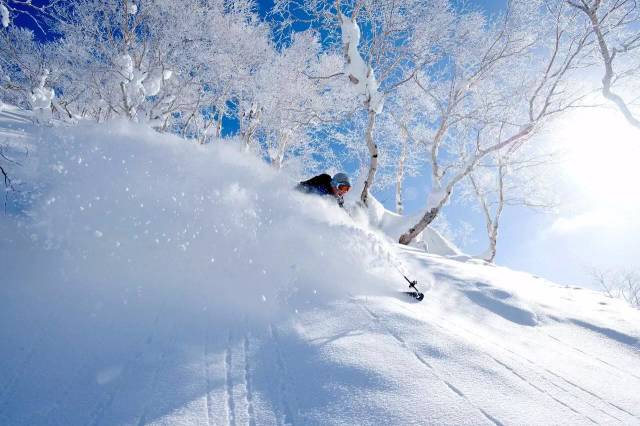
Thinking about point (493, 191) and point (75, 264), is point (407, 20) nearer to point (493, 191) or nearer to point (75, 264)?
point (493, 191)

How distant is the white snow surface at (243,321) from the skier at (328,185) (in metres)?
1.44

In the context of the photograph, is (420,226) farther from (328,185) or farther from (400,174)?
(400,174)

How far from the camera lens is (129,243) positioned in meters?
3.70

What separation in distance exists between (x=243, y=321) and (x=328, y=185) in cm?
444

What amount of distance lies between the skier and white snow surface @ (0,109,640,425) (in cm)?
144

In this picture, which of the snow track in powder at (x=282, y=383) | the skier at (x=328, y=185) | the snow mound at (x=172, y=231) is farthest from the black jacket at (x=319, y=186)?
the snow track in powder at (x=282, y=383)

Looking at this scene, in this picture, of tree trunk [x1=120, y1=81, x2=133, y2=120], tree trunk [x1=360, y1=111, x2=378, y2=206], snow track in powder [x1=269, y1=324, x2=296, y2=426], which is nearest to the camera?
snow track in powder [x1=269, y1=324, x2=296, y2=426]

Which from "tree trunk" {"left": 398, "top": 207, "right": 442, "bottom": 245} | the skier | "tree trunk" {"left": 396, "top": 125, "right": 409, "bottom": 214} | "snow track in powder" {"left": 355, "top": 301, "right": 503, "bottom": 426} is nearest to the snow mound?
"snow track in powder" {"left": 355, "top": 301, "right": 503, "bottom": 426}

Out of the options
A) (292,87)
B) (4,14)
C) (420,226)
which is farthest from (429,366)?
(292,87)

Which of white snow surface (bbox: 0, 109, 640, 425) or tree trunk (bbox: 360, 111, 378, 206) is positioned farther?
tree trunk (bbox: 360, 111, 378, 206)

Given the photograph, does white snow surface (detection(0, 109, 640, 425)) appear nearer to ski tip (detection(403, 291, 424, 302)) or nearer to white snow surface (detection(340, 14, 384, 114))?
ski tip (detection(403, 291, 424, 302))

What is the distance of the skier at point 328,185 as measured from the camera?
6762mm

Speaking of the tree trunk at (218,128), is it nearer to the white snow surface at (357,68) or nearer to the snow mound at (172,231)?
the white snow surface at (357,68)

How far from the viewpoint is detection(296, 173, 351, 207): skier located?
266 inches
